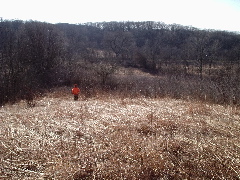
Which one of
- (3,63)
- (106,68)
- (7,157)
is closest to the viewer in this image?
(7,157)

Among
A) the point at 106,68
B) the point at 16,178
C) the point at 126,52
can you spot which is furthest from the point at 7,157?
the point at 126,52

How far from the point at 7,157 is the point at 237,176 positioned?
444 cm

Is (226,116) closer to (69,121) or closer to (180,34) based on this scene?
(69,121)

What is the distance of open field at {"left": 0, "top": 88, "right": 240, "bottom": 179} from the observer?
347 cm

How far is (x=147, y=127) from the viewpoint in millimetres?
5652

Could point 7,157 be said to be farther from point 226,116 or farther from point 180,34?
point 180,34

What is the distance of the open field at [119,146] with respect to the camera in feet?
11.4

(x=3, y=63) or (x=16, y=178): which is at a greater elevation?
(x=3, y=63)

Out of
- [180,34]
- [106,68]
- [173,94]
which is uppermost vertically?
[180,34]

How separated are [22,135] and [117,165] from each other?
112 inches

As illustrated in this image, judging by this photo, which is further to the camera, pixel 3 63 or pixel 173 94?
pixel 3 63

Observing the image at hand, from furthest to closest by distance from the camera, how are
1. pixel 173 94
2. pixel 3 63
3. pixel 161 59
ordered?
pixel 161 59
pixel 3 63
pixel 173 94

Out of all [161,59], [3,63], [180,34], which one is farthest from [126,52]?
[3,63]

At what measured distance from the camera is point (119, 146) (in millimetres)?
4430
